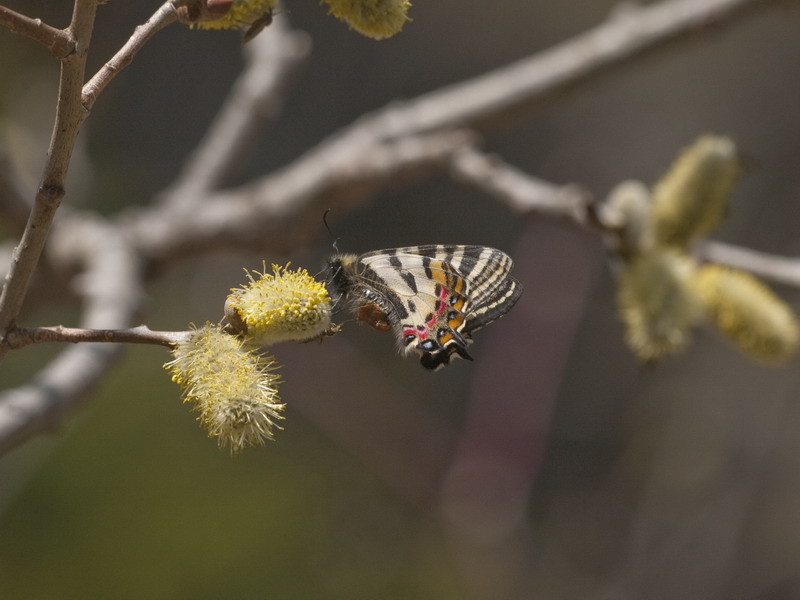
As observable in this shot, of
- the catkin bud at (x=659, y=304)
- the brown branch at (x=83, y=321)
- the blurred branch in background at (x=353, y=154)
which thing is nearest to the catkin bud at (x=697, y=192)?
the catkin bud at (x=659, y=304)

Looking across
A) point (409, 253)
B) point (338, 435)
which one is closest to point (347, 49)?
point (338, 435)

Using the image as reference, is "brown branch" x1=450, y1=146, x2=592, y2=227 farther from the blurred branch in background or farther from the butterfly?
the butterfly

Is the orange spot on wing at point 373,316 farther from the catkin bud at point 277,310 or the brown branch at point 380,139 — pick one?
the brown branch at point 380,139

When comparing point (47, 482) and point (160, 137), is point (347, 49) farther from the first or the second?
point (47, 482)

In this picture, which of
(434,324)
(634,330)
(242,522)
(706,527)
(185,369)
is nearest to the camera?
(185,369)

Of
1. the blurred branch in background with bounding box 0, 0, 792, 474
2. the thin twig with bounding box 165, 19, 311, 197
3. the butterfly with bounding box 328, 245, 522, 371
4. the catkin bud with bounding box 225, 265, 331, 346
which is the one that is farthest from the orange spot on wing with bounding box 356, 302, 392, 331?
the thin twig with bounding box 165, 19, 311, 197

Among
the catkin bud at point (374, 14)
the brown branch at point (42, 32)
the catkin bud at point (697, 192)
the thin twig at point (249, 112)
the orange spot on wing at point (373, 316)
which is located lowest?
the orange spot on wing at point (373, 316)
